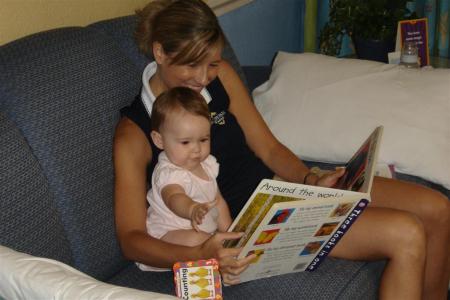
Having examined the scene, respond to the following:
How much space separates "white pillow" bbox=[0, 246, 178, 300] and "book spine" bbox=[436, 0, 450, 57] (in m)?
2.44

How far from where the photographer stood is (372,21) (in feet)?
8.93

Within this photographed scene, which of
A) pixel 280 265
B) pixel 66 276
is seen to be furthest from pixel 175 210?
pixel 66 276

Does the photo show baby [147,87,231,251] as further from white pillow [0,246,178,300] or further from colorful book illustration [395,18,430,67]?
colorful book illustration [395,18,430,67]

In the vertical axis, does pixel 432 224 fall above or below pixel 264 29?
below

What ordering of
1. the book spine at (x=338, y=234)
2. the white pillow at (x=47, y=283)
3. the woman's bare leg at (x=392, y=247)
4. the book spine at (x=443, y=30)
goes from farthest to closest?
the book spine at (x=443, y=30) < the woman's bare leg at (x=392, y=247) < the book spine at (x=338, y=234) < the white pillow at (x=47, y=283)

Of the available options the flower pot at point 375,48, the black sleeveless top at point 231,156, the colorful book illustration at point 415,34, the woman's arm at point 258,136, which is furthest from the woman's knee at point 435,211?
the flower pot at point 375,48

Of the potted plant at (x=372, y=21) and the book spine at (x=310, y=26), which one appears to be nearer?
the potted plant at (x=372, y=21)

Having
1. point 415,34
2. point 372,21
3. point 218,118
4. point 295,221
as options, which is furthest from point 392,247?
point 372,21

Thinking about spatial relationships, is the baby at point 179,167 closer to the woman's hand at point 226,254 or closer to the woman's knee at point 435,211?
the woman's hand at point 226,254

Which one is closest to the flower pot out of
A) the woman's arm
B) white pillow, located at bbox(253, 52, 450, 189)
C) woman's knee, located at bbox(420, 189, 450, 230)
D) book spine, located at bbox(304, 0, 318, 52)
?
book spine, located at bbox(304, 0, 318, 52)

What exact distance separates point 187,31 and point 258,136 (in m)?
0.47

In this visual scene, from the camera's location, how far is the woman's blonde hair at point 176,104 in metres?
1.44

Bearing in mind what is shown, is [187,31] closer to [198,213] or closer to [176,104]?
[176,104]

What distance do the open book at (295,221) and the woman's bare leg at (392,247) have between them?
113 mm
